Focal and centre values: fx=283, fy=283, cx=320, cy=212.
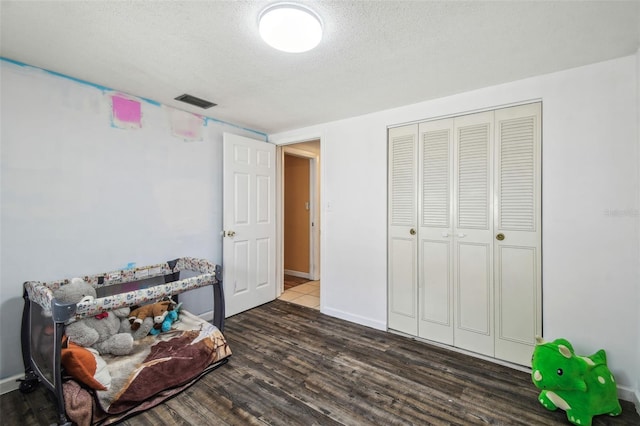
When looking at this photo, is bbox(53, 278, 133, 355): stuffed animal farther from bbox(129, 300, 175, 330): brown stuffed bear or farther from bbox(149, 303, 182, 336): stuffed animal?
bbox(149, 303, 182, 336): stuffed animal

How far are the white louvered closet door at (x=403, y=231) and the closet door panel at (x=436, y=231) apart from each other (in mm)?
66

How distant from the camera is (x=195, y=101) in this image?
265cm

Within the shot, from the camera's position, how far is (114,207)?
242 centimetres

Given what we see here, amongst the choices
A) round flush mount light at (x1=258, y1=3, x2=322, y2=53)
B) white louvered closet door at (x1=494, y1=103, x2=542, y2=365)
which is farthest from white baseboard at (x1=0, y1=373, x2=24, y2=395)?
white louvered closet door at (x1=494, y1=103, x2=542, y2=365)

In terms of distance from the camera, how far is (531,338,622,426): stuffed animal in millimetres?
1635

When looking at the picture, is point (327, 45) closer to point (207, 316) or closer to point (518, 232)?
point (518, 232)

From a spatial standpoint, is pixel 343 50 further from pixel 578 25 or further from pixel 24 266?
pixel 24 266

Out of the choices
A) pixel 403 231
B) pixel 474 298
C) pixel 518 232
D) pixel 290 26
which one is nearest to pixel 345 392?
pixel 474 298

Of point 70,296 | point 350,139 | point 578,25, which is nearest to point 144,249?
point 70,296

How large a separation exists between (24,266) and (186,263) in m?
1.09

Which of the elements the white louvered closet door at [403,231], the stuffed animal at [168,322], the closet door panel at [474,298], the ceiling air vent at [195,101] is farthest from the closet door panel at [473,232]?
the stuffed animal at [168,322]

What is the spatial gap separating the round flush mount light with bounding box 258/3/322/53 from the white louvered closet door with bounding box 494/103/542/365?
5.60 ft

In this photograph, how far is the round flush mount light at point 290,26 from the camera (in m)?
1.39

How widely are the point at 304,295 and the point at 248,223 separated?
138 centimetres
